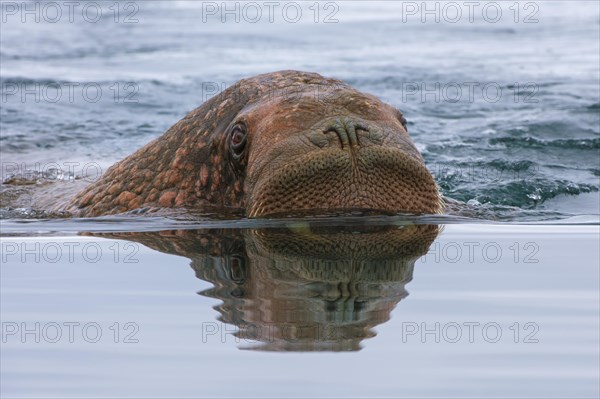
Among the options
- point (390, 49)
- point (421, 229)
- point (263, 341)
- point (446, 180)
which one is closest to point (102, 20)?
point (390, 49)

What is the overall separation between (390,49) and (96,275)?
1536cm

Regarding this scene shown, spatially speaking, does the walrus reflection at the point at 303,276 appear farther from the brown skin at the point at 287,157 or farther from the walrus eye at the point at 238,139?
the walrus eye at the point at 238,139

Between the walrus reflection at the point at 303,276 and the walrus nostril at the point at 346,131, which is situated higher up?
the walrus nostril at the point at 346,131

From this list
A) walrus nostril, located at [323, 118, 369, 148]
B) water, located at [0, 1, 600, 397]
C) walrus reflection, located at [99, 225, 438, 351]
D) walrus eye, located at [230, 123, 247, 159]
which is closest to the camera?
water, located at [0, 1, 600, 397]

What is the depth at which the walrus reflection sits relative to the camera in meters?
3.90

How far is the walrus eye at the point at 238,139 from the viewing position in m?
6.34

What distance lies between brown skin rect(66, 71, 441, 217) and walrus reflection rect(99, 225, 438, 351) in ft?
0.70

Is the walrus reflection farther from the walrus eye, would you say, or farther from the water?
the walrus eye

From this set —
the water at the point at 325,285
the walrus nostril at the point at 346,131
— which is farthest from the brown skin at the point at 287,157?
the water at the point at 325,285

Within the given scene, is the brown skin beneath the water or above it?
above

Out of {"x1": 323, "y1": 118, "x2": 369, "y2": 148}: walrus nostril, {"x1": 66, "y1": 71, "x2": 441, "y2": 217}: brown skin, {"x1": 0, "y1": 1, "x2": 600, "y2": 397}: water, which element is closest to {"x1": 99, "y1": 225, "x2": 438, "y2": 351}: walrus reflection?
{"x1": 0, "y1": 1, "x2": 600, "y2": 397}: water

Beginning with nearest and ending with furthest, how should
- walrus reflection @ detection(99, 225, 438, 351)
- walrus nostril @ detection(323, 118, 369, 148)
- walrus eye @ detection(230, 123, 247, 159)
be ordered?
walrus reflection @ detection(99, 225, 438, 351)
walrus nostril @ detection(323, 118, 369, 148)
walrus eye @ detection(230, 123, 247, 159)

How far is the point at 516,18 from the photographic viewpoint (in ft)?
80.4

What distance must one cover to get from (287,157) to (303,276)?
4.58 ft
